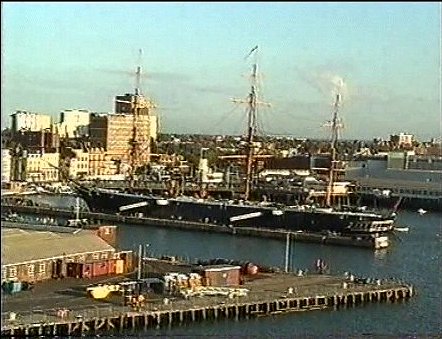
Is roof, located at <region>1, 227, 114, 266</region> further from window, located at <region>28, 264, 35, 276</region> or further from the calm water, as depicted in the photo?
the calm water

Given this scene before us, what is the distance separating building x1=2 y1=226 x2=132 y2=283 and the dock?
2.25 meters

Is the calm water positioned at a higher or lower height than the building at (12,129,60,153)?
lower

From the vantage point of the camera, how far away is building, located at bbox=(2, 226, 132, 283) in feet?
18.8

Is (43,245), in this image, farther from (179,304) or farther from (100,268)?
(179,304)

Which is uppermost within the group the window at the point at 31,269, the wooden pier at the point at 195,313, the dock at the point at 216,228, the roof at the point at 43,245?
the roof at the point at 43,245

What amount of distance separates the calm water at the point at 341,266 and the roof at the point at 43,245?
133 centimetres

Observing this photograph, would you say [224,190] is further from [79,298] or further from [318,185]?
[79,298]

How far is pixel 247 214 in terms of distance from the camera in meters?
11.2

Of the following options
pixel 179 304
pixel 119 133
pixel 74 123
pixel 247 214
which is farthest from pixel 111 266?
pixel 74 123

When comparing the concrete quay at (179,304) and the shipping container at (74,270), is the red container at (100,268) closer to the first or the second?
the shipping container at (74,270)

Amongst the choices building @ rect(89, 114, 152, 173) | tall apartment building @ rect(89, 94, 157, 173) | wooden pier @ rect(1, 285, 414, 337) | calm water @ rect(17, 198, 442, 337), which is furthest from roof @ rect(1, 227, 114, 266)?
building @ rect(89, 114, 152, 173)

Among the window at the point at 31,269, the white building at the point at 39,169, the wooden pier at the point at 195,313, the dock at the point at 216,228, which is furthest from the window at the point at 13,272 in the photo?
the white building at the point at 39,169

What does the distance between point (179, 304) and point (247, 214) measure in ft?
19.6

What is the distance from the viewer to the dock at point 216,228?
9805 mm
